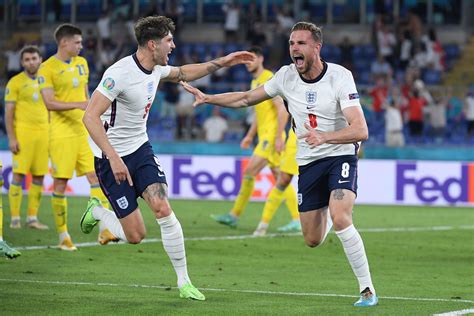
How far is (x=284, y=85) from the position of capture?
10242mm

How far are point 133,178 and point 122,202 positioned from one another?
0.25m

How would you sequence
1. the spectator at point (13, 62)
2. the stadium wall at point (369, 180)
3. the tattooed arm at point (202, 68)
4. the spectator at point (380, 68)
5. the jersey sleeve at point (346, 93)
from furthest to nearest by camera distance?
the spectator at point (13, 62) < the spectator at point (380, 68) < the stadium wall at point (369, 180) < the tattooed arm at point (202, 68) < the jersey sleeve at point (346, 93)

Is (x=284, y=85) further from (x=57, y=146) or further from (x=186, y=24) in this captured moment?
(x=186, y=24)

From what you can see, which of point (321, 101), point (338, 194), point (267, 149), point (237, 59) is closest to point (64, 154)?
point (267, 149)

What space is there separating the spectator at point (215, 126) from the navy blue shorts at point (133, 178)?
53.5 ft

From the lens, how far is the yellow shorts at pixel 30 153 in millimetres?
16453

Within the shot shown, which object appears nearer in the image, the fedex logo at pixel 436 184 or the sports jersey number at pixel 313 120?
the sports jersey number at pixel 313 120

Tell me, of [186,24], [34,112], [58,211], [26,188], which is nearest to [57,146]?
[58,211]

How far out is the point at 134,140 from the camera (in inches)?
406

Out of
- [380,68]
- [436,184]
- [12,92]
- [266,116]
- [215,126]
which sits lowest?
[436,184]

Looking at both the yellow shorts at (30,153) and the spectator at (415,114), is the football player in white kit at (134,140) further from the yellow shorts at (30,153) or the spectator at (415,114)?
the spectator at (415,114)

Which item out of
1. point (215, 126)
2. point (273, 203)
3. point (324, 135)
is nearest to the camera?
point (324, 135)

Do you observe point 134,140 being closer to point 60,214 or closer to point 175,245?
point 175,245

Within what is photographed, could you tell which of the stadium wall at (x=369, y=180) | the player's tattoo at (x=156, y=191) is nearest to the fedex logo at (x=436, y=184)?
the stadium wall at (x=369, y=180)
